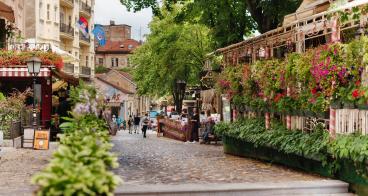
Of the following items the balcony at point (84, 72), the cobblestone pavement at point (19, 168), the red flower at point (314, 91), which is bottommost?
the cobblestone pavement at point (19, 168)

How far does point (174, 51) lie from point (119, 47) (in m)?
76.3

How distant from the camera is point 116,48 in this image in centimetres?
12600

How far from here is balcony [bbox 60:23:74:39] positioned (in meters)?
56.0

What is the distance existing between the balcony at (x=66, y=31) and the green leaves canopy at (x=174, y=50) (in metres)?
7.05

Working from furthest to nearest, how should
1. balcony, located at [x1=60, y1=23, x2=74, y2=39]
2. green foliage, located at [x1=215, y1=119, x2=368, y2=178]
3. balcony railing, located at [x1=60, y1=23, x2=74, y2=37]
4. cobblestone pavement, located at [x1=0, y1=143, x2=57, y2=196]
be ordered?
1. balcony railing, located at [x1=60, y1=23, x2=74, y2=37]
2. balcony, located at [x1=60, y1=23, x2=74, y2=39]
3. cobblestone pavement, located at [x1=0, y1=143, x2=57, y2=196]
4. green foliage, located at [x1=215, y1=119, x2=368, y2=178]

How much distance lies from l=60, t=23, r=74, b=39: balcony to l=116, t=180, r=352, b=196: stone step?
45248 millimetres

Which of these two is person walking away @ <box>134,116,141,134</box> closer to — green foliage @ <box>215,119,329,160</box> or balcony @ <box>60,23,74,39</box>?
balcony @ <box>60,23,74,39</box>

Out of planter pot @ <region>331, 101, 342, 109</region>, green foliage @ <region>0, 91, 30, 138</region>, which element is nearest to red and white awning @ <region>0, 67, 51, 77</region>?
green foliage @ <region>0, 91, 30, 138</region>

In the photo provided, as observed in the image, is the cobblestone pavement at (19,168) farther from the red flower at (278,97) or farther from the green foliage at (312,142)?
the red flower at (278,97)

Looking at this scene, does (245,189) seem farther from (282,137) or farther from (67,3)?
(67,3)

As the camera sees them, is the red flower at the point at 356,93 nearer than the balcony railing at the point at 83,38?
Yes

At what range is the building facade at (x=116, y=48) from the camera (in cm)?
12556

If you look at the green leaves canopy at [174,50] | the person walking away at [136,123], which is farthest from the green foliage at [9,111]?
the person walking away at [136,123]

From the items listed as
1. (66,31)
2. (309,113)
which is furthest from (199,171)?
(66,31)
